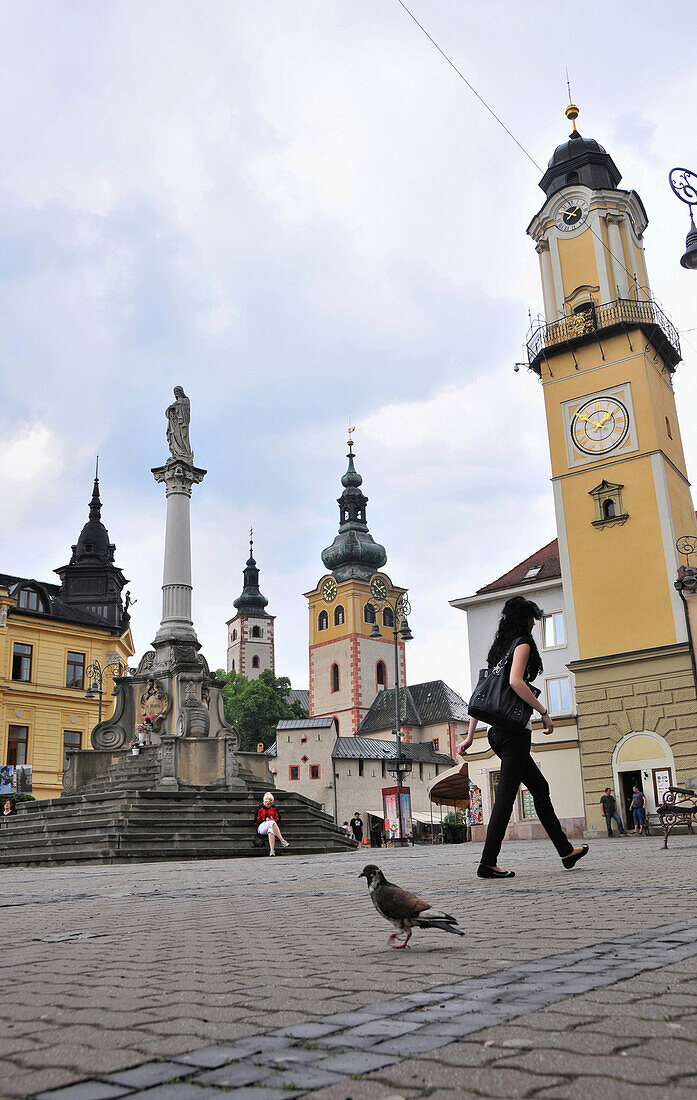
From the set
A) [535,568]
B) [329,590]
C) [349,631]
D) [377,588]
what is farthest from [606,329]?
[329,590]

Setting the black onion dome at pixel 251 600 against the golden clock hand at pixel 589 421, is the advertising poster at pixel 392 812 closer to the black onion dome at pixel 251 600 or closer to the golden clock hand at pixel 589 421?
the golden clock hand at pixel 589 421

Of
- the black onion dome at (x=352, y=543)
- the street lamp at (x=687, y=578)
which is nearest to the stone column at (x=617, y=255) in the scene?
the street lamp at (x=687, y=578)

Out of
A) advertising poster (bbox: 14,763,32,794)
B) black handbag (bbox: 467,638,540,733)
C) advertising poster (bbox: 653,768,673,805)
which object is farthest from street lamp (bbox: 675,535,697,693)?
advertising poster (bbox: 14,763,32,794)

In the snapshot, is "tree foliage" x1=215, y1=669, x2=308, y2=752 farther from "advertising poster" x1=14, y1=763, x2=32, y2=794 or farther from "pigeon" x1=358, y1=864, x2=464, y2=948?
"pigeon" x1=358, y1=864, x2=464, y2=948

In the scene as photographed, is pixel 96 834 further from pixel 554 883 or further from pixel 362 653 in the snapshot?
pixel 362 653

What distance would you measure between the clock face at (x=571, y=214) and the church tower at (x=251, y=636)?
9714cm

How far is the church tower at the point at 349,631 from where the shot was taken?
96.1 meters

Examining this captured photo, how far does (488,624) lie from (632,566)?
8.58 metres

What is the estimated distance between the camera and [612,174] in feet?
124

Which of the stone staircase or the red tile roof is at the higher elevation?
the red tile roof

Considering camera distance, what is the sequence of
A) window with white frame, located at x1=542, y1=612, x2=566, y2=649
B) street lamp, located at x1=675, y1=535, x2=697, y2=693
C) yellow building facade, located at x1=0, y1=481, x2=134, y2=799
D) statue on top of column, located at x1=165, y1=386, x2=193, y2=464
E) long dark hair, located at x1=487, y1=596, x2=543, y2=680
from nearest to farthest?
long dark hair, located at x1=487, y1=596, x2=543, y2=680 → street lamp, located at x1=675, y1=535, x2=697, y2=693 → statue on top of column, located at x1=165, y1=386, x2=193, y2=464 → window with white frame, located at x1=542, y1=612, x2=566, y2=649 → yellow building facade, located at x1=0, y1=481, x2=134, y2=799

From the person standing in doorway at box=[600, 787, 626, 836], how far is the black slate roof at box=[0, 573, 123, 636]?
104 feet

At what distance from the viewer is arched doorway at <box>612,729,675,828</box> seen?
28.5 metres

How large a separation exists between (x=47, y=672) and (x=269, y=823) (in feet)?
109
